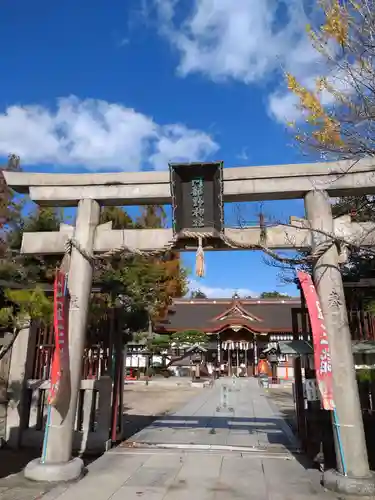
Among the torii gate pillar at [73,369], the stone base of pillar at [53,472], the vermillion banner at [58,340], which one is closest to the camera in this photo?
the stone base of pillar at [53,472]

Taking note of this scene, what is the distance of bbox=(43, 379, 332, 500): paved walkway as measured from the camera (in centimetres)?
533

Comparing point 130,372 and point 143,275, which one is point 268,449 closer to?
point 143,275

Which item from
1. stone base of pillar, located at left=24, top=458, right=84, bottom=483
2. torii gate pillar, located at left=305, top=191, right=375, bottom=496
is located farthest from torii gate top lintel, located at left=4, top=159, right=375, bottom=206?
stone base of pillar, located at left=24, top=458, right=84, bottom=483

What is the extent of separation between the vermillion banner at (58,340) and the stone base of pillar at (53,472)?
886 mm

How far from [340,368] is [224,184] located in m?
3.61

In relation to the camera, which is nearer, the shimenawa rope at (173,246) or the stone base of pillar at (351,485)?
the stone base of pillar at (351,485)

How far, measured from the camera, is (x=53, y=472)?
18.7 feet

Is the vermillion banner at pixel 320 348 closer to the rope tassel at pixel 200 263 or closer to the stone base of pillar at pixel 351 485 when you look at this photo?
the stone base of pillar at pixel 351 485

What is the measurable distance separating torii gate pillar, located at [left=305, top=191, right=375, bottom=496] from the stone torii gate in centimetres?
2

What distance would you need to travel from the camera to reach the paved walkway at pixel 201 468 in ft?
17.5

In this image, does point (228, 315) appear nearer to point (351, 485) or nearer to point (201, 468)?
point (201, 468)

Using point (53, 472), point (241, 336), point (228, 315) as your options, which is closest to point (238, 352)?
point (241, 336)

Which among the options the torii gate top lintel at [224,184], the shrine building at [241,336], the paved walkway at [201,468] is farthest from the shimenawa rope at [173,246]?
the shrine building at [241,336]

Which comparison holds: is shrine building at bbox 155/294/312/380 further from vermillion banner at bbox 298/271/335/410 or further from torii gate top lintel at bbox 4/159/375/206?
vermillion banner at bbox 298/271/335/410
